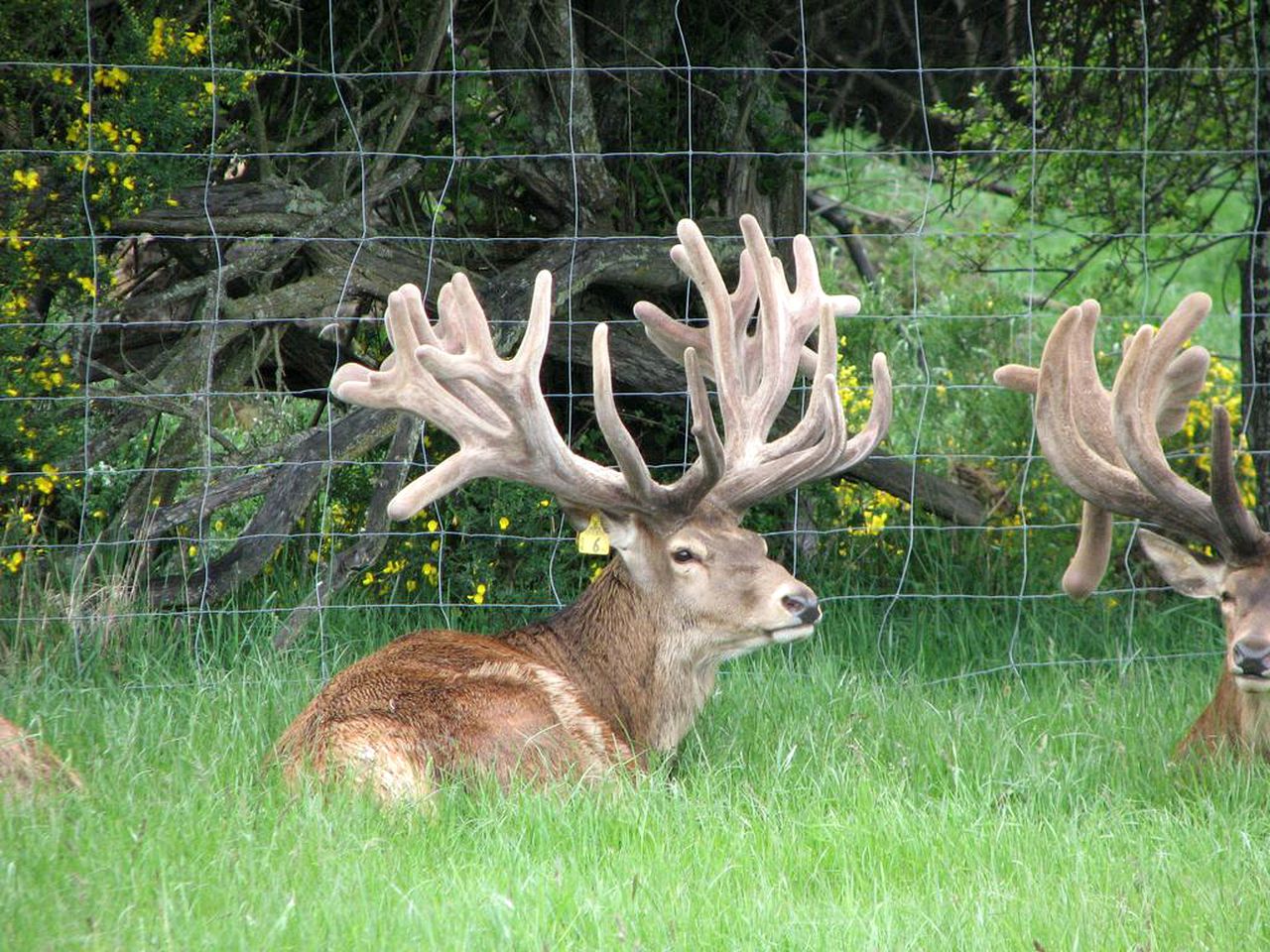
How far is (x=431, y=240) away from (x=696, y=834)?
8.48 feet

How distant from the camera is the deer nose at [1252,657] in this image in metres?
4.10

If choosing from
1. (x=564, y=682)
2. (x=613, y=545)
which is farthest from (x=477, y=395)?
(x=564, y=682)

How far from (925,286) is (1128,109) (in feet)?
12.3

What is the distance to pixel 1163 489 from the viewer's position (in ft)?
14.4

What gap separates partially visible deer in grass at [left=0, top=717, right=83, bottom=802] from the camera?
12.7ft

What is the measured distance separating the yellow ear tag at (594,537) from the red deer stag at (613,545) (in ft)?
0.08

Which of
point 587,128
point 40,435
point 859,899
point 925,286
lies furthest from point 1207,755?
point 925,286

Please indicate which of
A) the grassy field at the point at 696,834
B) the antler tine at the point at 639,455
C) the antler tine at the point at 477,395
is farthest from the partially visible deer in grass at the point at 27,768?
the antler tine at the point at 639,455

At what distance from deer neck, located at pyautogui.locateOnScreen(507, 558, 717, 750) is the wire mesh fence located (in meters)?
1.00

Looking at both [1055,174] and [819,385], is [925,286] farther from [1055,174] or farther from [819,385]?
[819,385]

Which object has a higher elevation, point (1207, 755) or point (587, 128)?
point (587, 128)

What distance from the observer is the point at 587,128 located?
618 centimetres

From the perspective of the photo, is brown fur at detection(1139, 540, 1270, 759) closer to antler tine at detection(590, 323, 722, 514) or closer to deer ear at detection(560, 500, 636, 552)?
antler tine at detection(590, 323, 722, 514)

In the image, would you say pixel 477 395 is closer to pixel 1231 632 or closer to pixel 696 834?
pixel 696 834
